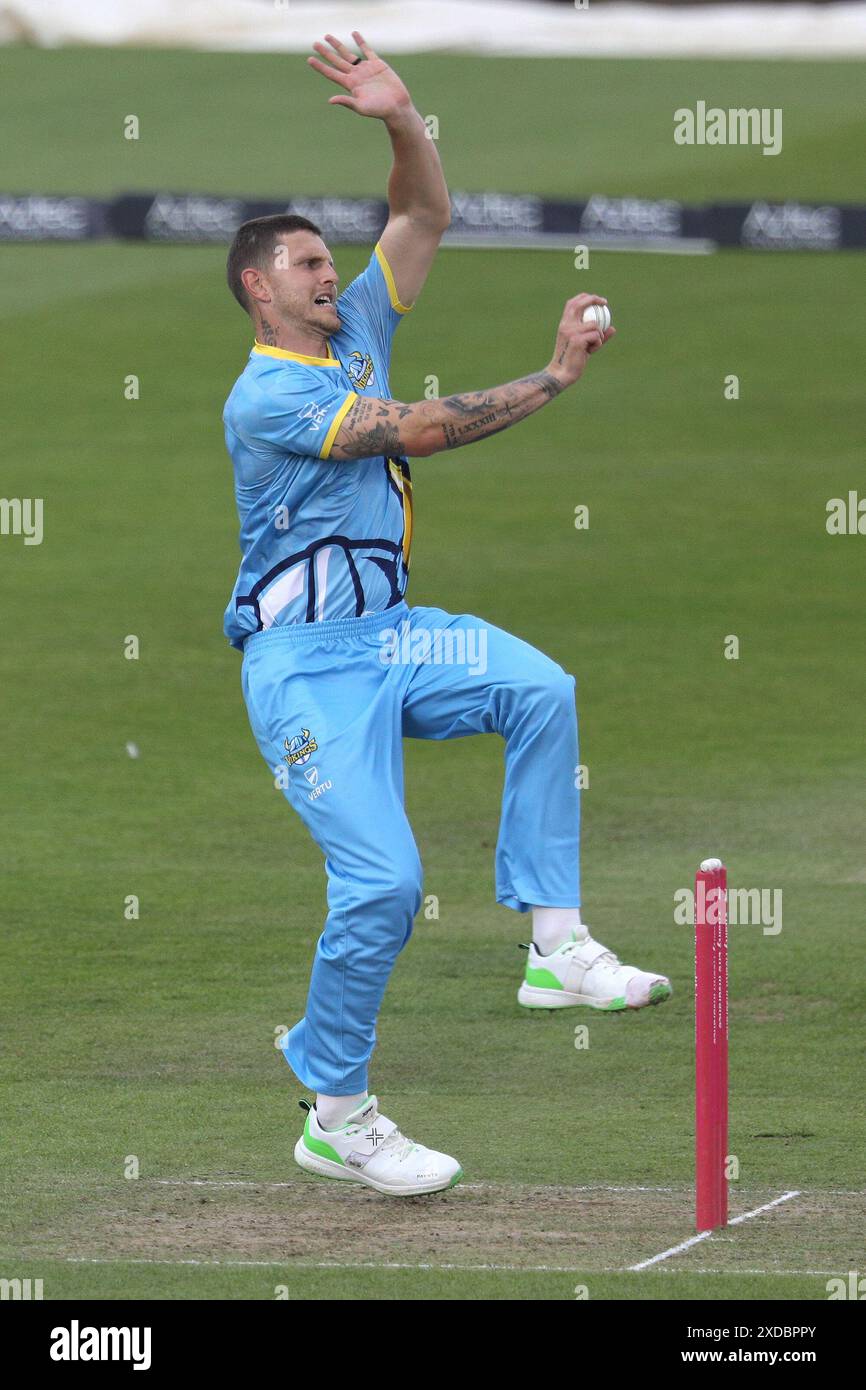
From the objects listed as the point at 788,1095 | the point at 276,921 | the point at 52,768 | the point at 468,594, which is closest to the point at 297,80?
the point at 468,594

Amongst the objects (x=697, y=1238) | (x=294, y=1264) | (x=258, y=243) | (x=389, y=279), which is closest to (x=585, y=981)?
(x=697, y=1238)

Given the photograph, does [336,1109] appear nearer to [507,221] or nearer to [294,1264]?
[294,1264]

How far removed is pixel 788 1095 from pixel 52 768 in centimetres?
787

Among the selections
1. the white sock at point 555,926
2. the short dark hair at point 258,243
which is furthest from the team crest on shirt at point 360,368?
the white sock at point 555,926

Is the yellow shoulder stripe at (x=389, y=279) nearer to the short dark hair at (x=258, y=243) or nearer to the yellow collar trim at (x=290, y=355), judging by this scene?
the short dark hair at (x=258, y=243)

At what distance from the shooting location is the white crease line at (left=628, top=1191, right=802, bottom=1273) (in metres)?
7.77

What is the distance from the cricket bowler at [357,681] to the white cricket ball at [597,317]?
2 cm

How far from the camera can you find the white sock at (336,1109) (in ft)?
28.0

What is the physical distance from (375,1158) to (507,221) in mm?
28128

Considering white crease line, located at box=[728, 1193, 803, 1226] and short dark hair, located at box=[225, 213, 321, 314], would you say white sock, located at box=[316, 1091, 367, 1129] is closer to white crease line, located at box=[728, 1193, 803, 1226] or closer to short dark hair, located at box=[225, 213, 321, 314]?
white crease line, located at box=[728, 1193, 803, 1226]

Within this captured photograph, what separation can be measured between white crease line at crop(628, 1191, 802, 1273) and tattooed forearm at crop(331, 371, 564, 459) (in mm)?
2807

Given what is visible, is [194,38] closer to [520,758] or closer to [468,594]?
[468,594]

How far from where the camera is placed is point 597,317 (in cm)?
819

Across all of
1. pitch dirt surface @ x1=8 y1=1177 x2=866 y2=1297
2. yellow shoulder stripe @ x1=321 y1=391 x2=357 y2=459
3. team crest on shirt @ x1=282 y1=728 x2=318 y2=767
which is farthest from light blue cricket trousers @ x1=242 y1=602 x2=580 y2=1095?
yellow shoulder stripe @ x1=321 y1=391 x2=357 y2=459
